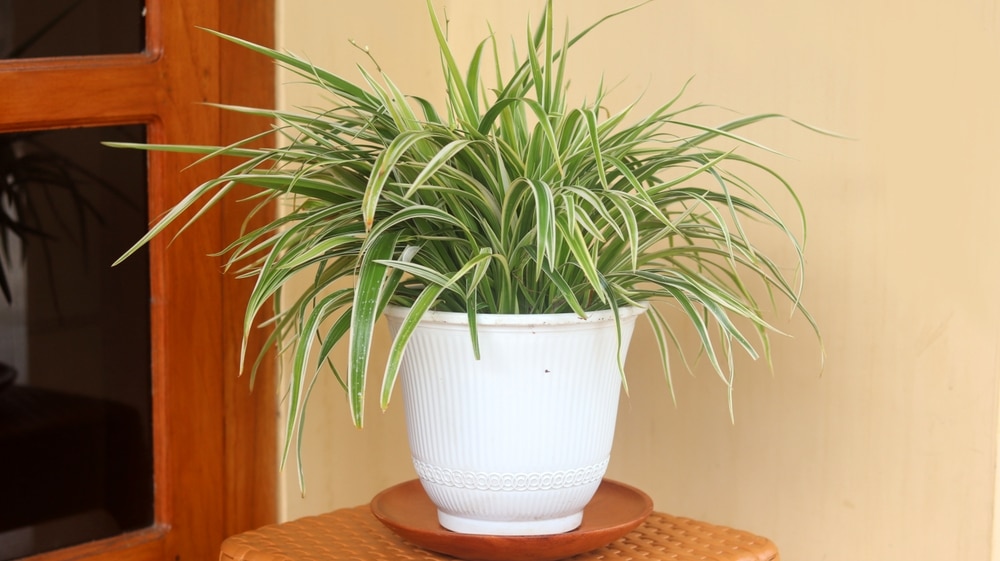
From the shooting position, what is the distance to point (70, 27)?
51.5 inches

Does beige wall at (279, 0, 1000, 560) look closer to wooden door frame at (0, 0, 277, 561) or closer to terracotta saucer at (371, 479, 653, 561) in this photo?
wooden door frame at (0, 0, 277, 561)

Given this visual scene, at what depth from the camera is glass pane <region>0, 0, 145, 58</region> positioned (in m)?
1.26

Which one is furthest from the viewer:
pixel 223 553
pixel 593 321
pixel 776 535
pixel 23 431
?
pixel 776 535

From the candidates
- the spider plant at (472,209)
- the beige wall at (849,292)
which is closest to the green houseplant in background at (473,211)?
the spider plant at (472,209)

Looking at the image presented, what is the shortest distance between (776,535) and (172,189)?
38.9 inches

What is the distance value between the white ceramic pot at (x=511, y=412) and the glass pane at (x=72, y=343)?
478 millimetres

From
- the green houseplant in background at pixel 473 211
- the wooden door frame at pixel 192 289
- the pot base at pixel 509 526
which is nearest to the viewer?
the green houseplant in background at pixel 473 211

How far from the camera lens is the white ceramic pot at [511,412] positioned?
107 cm

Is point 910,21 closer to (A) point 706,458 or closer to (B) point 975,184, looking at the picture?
(B) point 975,184

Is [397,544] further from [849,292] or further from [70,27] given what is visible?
[70,27]

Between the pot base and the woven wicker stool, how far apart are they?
0.04 m

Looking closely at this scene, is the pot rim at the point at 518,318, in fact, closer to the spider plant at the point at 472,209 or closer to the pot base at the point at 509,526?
the spider plant at the point at 472,209

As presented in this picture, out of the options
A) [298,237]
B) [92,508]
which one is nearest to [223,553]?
[92,508]

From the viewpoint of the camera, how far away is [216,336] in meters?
1.46
